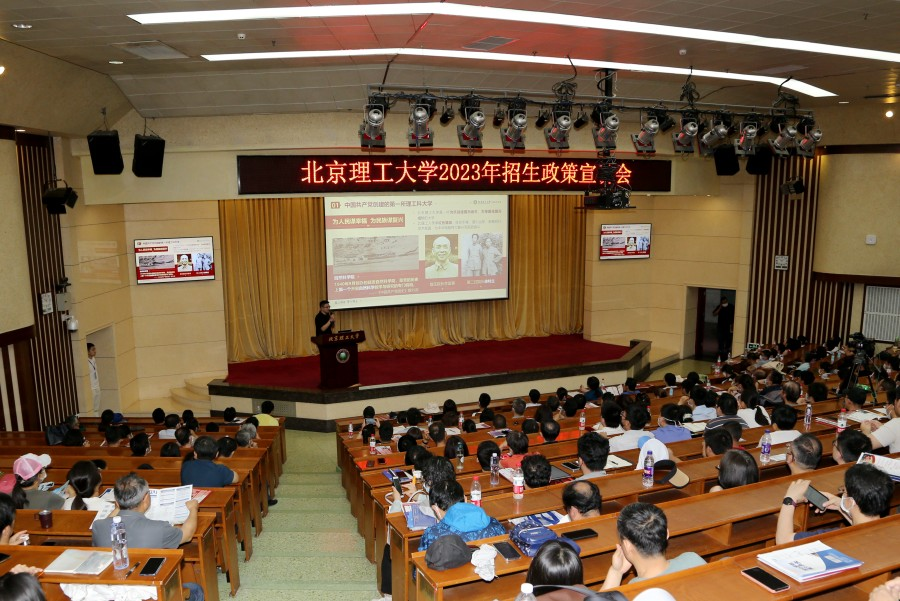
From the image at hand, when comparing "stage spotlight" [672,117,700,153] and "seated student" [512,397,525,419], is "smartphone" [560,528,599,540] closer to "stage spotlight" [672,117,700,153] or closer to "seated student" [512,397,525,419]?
"seated student" [512,397,525,419]

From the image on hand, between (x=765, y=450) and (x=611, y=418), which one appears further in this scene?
(x=611, y=418)

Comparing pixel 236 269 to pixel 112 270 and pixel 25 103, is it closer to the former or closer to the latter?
pixel 112 270

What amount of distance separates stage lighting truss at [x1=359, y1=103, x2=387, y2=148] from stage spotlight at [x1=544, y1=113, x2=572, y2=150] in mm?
2079

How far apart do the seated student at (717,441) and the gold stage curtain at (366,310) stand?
9.13m

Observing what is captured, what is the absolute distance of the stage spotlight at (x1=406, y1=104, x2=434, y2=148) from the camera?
7959mm

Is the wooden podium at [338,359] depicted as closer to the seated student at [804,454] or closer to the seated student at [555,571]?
the seated student at [804,454]

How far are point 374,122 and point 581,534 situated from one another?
539cm

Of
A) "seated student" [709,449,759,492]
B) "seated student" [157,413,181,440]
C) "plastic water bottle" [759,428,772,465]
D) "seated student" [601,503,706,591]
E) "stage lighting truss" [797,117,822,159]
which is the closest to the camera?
"seated student" [601,503,706,591]

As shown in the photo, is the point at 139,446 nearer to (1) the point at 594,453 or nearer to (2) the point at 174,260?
(1) the point at 594,453

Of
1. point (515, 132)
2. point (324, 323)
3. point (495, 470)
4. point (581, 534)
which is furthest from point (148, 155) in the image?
point (581, 534)

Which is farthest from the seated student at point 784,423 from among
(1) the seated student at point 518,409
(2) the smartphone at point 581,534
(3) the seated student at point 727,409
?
(1) the seated student at point 518,409

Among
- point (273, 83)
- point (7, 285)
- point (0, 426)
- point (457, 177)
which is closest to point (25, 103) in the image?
point (7, 285)

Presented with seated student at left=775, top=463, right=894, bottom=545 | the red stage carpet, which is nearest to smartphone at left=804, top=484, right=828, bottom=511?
seated student at left=775, top=463, right=894, bottom=545

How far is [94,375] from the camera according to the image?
1082cm
